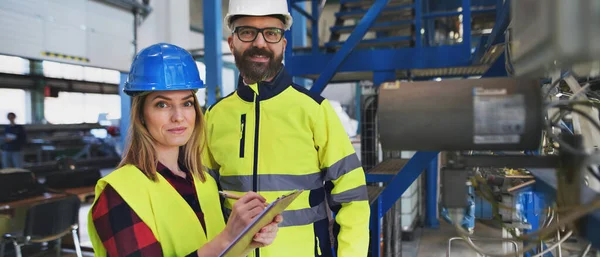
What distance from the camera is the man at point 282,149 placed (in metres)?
1.60

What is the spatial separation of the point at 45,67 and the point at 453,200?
6514 millimetres

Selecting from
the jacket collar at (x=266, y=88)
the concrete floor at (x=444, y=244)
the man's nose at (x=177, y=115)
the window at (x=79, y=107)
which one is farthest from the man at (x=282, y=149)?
the window at (x=79, y=107)

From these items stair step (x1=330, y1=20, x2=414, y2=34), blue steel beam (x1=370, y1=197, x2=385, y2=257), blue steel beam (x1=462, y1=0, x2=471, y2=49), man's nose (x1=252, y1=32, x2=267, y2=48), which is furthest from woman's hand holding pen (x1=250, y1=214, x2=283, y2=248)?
stair step (x1=330, y1=20, x2=414, y2=34)

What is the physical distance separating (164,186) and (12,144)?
5790mm

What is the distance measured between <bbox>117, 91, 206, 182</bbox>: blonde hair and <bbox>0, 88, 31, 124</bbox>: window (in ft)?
18.0

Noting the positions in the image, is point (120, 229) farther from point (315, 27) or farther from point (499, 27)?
point (315, 27)

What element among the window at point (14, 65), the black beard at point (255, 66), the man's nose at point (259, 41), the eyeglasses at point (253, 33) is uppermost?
the window at point (14, 65)

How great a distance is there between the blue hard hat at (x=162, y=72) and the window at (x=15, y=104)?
5.44m

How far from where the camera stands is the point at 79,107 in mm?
8016

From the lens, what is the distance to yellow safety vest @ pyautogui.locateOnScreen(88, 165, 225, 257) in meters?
1.08

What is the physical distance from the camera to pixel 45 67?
235 inches

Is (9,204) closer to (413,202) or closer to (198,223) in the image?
(198,223)

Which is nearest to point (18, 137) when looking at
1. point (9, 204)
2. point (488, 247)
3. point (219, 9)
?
point (9, 204)

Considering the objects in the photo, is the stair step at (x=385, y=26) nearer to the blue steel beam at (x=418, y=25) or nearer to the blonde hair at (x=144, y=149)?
the blue steel beam at (x=418, y=25)
